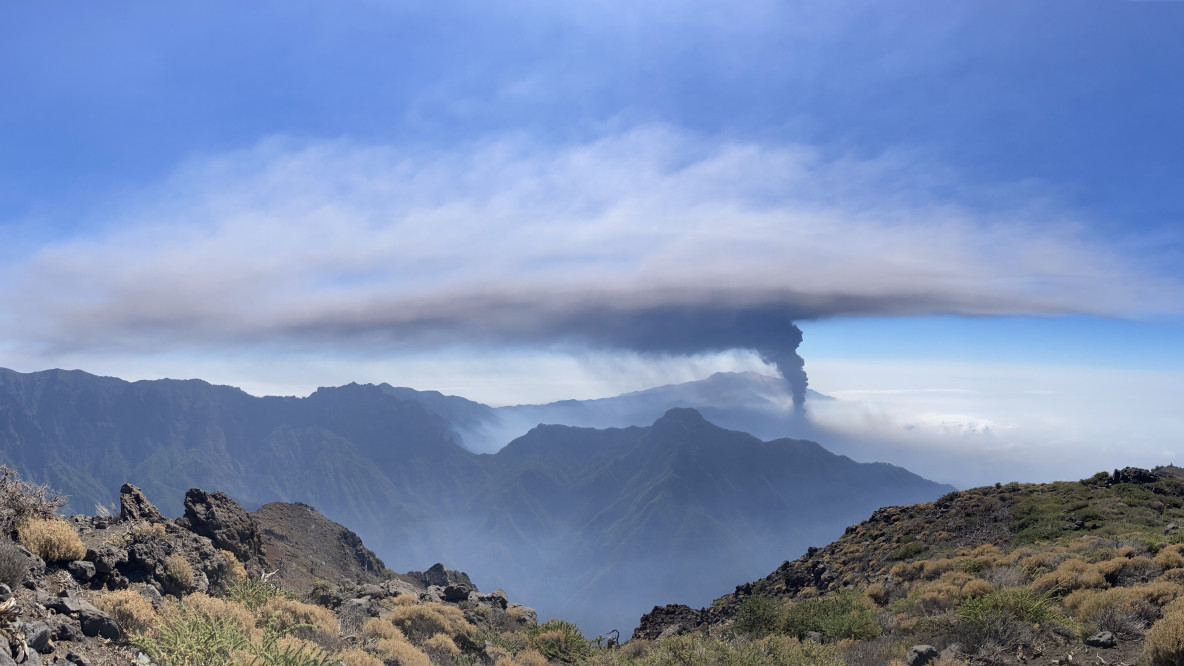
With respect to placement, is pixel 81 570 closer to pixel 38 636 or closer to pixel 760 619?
pixel 38 636

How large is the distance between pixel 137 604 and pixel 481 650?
10685mm

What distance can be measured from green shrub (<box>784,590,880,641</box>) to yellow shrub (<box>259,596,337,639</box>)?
15.1 metres

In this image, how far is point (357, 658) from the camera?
14.6m

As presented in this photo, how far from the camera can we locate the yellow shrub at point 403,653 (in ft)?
52.3

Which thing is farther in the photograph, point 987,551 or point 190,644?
point 987,551

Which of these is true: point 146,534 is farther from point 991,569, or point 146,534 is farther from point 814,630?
point 991,569

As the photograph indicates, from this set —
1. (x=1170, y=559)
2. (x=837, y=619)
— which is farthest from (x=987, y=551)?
(x=837, y=619)

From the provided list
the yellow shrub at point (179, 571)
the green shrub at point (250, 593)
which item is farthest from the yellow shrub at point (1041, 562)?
the yellow shrub at point (179, 571)

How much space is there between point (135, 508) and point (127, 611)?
13145mm

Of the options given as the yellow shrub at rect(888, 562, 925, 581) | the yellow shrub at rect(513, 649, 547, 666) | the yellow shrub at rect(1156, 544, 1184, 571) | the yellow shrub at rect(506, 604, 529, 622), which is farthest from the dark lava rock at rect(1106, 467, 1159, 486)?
the yellow shrub at rect(513, 649, 547, 666)

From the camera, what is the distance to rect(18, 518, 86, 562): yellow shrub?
1452cm

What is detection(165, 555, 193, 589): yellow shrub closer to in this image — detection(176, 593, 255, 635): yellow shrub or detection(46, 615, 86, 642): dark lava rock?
detection(176, 593, 255, 635): yellow shrub

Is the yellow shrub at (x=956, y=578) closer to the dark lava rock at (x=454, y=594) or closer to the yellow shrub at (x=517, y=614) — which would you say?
the yellow shrub at (x=517, y=614)

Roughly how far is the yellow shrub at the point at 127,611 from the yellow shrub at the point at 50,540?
191 centimetres
